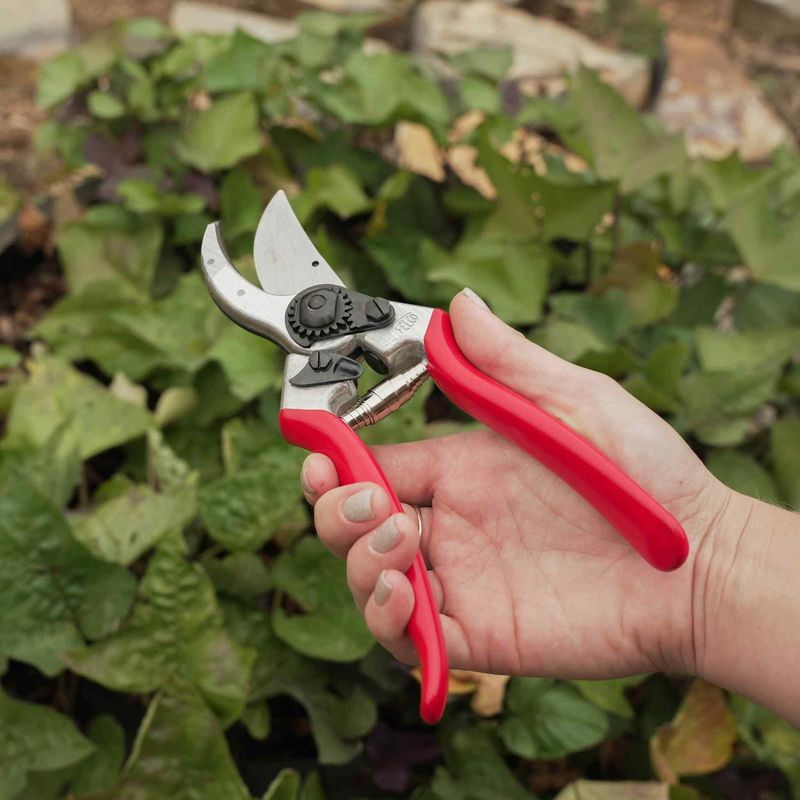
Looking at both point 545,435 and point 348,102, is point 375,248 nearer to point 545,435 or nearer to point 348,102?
point 348,102

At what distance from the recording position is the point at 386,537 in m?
0.88

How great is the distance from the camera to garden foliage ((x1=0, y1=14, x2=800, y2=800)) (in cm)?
121

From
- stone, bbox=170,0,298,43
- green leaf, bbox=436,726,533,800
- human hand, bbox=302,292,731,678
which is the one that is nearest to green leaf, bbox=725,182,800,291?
human hand, bbox=302,292,731,678

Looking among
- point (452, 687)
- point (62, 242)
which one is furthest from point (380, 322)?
point (62, 242)

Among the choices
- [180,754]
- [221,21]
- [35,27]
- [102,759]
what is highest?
[180,754]

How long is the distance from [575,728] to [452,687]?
173mm

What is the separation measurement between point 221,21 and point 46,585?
2377mm

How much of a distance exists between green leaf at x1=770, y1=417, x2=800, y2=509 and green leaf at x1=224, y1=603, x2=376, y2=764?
0.69 m

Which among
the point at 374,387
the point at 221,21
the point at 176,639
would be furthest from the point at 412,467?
the point at 221,21

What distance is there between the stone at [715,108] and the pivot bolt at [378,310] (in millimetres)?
2100

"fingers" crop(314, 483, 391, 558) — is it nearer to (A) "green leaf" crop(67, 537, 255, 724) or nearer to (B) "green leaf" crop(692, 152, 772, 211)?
(A) "green leaf" crop(67, 537, 255, 724)

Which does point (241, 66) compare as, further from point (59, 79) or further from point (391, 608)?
point (391, 608)

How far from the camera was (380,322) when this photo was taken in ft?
3.38

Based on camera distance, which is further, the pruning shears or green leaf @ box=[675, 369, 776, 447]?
green leaf @ box=[675, 369, 776, 447]
